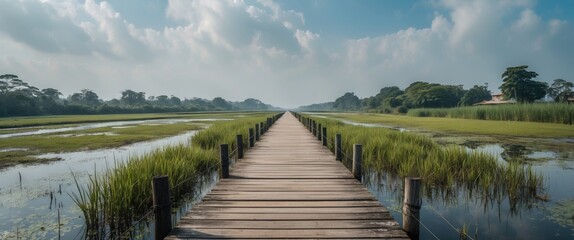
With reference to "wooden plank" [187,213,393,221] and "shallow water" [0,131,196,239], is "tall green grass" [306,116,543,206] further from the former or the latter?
"shallow water" [0,131,196,239]

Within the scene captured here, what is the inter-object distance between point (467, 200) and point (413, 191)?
3.58 m

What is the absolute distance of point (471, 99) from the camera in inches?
3012

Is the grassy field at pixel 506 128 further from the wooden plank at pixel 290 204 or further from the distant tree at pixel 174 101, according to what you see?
the distant tree at pixel 174 101

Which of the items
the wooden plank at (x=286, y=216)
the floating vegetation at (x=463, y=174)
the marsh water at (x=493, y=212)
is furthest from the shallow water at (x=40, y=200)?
the floating vegetation at (x=463, y=174)

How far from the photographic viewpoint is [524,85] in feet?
169

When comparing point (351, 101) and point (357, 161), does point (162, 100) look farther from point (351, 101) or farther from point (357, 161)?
point (357, 161)

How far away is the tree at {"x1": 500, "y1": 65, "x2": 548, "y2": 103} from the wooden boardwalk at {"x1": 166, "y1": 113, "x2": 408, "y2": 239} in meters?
62.4

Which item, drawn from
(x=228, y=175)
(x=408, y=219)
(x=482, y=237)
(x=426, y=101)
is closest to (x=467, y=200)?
(x=482, y=237)

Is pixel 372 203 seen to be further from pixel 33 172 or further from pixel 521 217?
pixel 33 172

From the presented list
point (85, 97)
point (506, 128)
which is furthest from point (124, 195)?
point (85, 97)

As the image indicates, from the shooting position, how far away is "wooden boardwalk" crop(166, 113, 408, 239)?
346 cm

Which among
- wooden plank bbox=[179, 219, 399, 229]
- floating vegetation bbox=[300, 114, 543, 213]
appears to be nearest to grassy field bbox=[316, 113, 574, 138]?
floating vegetation bbox=[300, 114, 543, 213]

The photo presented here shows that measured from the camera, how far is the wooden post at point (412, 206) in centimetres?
330

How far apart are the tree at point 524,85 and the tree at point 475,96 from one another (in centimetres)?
2188
